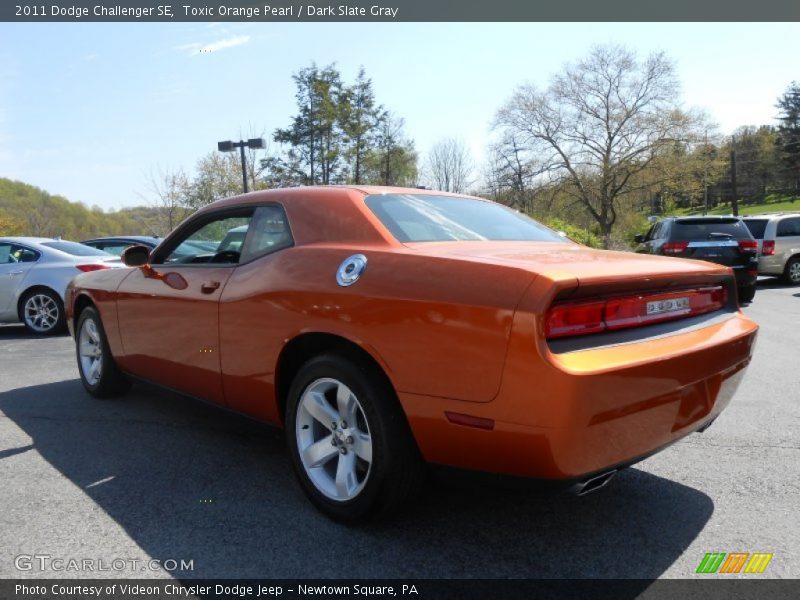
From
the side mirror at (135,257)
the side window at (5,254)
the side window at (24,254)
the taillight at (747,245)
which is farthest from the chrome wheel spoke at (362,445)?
the taillight at (747,245)

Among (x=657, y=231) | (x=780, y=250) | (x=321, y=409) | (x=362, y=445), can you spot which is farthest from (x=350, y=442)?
(x=780, y=250)

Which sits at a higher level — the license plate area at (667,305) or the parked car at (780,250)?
the license plate area at (667,305)

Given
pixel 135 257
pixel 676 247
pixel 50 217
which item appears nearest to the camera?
pixel 135 257

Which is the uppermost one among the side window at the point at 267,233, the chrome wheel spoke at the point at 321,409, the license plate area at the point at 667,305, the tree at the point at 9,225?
the tree at the point at 9,225

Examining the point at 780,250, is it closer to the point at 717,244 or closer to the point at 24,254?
the point at 717,244

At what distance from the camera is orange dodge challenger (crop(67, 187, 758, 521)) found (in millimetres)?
2090

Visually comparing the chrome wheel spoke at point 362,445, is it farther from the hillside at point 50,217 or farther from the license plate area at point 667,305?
the hillside at point 50,217

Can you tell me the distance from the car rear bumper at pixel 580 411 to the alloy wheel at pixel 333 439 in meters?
0.35

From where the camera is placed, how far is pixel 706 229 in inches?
409

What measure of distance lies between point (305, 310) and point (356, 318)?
345mm

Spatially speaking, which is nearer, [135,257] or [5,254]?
[135,257]

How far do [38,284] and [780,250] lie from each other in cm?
1534

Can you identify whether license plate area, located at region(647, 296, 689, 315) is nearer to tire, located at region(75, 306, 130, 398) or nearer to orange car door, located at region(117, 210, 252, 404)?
orange car door, located at region(117, 210, 252, 404)

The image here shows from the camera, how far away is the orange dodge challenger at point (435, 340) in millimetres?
→ 2090
